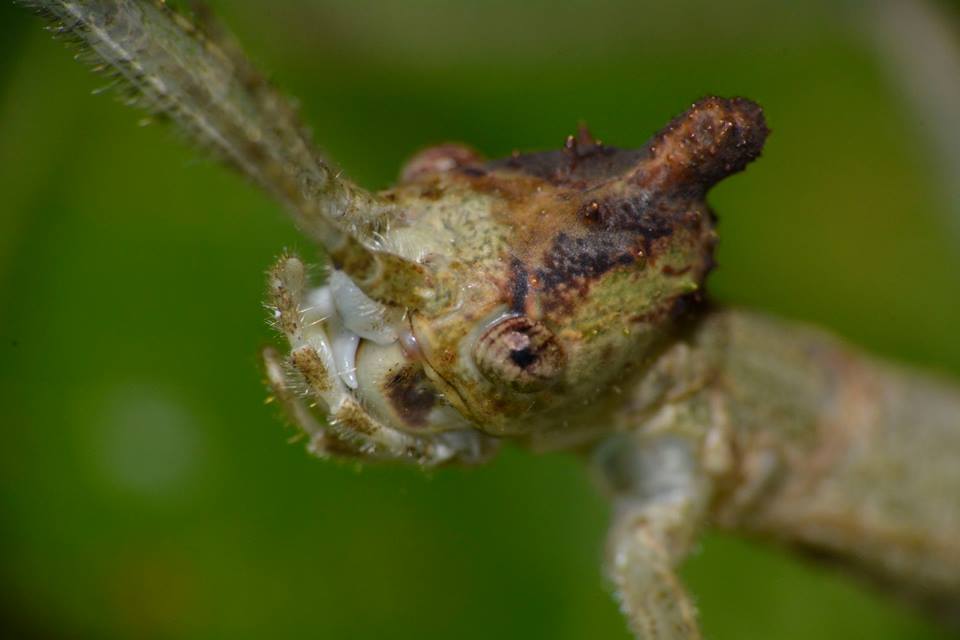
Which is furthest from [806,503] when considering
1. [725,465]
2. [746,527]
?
[725,465]

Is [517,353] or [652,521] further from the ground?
[517,353]

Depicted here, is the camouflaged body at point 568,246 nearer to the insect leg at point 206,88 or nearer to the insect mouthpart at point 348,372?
the insect mouthpart at point 348,372

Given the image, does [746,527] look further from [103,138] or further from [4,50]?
[4,50]

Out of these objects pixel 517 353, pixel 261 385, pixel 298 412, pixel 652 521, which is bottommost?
pixel 652 521

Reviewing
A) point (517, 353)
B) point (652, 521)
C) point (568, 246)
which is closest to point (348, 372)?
point (517, 353)

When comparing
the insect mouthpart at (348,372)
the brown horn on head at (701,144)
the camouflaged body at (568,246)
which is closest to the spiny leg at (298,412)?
the insect mouthpart at (348,372)

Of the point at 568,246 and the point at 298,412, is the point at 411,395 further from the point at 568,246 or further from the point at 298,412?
the point at 568,246
